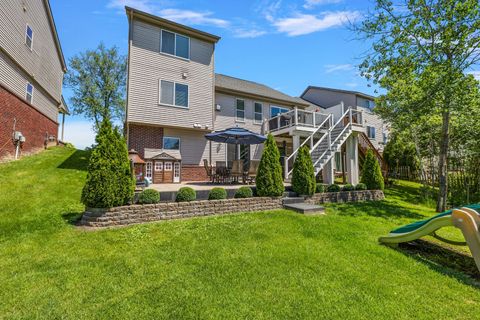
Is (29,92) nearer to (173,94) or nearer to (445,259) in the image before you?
(173,94)

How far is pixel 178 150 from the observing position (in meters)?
13.2

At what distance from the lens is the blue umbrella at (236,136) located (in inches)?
405

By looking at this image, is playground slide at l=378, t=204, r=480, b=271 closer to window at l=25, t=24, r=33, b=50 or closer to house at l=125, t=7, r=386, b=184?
house at l=125, t=7, r=386, b=184

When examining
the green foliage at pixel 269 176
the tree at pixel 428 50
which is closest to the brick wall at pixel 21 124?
the green foliage at pixel 269 176

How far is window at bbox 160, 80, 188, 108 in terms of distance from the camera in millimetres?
12570

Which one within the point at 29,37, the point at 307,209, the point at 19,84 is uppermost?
the point at 29,37

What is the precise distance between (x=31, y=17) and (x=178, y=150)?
1108 cm

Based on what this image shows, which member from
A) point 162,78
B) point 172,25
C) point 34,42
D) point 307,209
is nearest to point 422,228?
point 307,209

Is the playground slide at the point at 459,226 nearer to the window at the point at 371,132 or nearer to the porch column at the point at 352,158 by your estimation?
the porch column at the point at 352,158

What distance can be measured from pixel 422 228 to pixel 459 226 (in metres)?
0.54

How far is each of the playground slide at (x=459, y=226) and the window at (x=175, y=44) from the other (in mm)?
13061

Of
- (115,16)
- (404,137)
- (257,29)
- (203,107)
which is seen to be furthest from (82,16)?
(404,137)

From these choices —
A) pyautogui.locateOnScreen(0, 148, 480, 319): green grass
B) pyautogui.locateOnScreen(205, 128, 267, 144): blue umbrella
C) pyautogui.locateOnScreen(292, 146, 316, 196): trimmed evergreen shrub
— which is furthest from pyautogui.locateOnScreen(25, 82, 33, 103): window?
pyautogui.locateOnScreen(292, 146, 316, 196): trimmed evergreen shrub

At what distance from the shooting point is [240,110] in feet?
51.8
